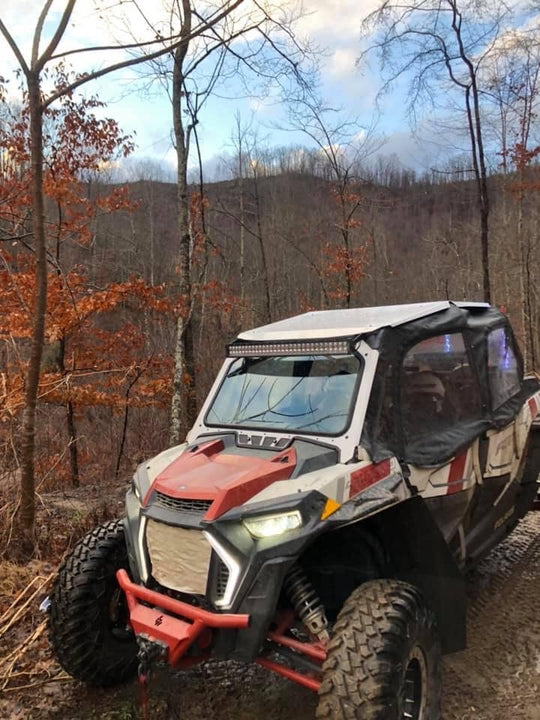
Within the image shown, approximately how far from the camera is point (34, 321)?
5.09 m

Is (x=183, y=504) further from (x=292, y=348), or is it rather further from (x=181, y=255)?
(x=181, y=255)

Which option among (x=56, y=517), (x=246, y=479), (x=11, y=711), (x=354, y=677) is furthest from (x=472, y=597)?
(x=56, y=517)

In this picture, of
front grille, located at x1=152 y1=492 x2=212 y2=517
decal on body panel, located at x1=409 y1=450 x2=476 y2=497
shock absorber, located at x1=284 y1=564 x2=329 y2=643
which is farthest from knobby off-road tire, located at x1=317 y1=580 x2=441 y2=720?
front grille, located at x1=152 y1=492 x2=212 y2=517

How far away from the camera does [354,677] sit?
2.35 meters

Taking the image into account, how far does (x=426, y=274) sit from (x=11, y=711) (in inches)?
1986

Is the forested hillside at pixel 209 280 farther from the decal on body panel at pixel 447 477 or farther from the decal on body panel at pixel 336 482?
the decal on body panel at pixel 447 477

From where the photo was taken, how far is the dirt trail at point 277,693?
3.08 meters

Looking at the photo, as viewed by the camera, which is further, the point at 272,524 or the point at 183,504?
the point at 183,504

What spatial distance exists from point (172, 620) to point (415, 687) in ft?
4.15

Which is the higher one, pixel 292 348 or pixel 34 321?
pixel 34 321

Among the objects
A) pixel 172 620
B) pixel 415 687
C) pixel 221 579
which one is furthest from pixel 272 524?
pixel 415 687

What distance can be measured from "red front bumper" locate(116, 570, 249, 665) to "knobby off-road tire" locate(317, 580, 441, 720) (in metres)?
0.45

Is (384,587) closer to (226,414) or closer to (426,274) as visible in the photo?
(226,414)

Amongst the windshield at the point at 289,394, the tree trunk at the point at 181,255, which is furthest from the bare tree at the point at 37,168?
the tree trunk at the point at 181,255
